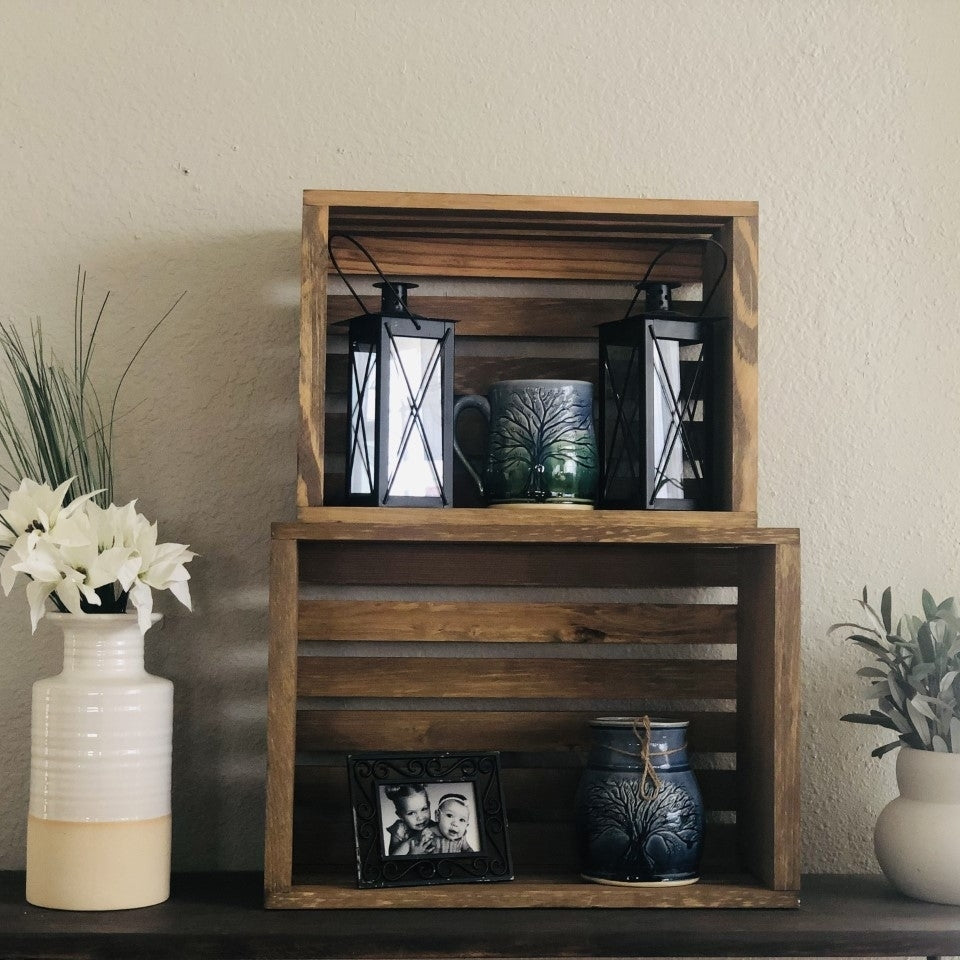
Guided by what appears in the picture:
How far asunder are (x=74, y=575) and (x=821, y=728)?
0.92 meters

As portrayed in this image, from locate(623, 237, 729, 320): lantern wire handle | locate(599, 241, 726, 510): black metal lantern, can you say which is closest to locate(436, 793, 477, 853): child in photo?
locate(599, 241, 726, 510): black metal lantern

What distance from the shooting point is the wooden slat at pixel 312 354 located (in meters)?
1.20

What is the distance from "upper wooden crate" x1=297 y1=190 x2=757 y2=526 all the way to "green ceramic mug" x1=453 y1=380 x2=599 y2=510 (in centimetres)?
12

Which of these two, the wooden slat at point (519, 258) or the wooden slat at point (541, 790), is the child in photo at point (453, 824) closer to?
the wooden slat at point (541, 790)

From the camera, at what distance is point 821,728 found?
142cm

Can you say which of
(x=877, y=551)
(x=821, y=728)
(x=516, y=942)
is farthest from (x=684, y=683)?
(x=516, y=942)

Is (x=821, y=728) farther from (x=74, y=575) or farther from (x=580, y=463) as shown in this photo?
(x=74, y=575)

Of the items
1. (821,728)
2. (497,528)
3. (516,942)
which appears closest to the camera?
(516,942)

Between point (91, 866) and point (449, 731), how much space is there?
43cm

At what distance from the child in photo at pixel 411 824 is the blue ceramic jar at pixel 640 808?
17 centimetres

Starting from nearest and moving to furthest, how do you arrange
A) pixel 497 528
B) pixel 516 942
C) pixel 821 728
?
1. pixel 516 942
2. pixel 497 528
3. pixel 821 728

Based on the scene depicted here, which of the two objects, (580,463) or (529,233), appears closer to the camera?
(580,463)

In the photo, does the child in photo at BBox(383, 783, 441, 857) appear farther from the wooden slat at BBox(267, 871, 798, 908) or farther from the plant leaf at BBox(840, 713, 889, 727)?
the plant leaf at BBox(840, 713, 889, 727)

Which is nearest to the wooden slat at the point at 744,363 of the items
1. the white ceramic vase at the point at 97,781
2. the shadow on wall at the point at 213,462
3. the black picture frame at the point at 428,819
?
the black picture frame at the point at 428,819
